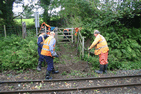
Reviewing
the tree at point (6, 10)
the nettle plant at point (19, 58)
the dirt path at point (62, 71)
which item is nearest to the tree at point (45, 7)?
the tree at point (6, 10)

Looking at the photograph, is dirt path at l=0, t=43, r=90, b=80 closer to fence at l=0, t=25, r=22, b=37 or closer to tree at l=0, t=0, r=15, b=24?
fence at l=0, t=25, r=22, b=37

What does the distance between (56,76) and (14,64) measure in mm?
2600

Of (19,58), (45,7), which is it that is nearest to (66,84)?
(19,58)

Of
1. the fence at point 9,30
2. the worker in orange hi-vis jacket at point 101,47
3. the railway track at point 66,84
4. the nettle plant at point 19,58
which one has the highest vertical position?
the fence at point 9,30

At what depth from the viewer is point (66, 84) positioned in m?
4.85

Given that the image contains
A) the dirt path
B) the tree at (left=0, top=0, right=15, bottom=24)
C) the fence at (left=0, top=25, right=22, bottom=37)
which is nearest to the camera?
the dirt path

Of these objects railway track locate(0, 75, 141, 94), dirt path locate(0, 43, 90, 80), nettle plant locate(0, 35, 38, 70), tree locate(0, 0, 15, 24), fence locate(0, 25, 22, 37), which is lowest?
railway track locate(0, 75, 141, 94)

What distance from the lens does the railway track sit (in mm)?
4387

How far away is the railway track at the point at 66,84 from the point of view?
14.4ft

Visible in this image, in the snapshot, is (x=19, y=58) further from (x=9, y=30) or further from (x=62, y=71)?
(x=9, y=30)

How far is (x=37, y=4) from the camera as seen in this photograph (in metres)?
14.2

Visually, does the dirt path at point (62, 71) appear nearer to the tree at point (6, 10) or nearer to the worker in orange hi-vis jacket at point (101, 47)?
the worker in orange hi-vis jacket at point (101, 47)

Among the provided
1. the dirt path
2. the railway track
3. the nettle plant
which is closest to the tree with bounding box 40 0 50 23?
the nettle plant

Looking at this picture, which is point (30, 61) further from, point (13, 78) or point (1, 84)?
point (1, 84)
